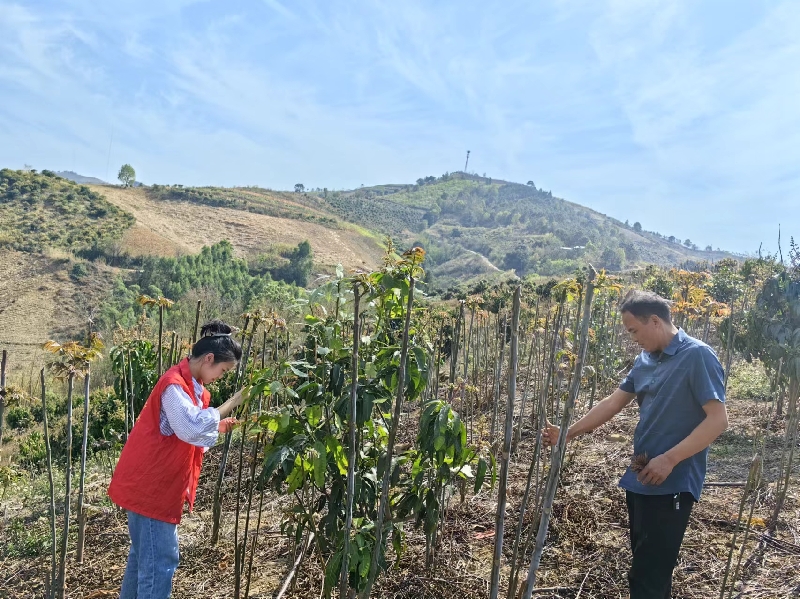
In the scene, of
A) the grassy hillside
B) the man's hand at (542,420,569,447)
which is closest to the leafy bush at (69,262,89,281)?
the grassy hillside

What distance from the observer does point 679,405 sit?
1926 mm

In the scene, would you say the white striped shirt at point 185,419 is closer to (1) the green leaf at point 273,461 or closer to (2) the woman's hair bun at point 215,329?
(2) the woman's hair bun at point 215,329

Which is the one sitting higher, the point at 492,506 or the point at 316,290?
the point at 316,290

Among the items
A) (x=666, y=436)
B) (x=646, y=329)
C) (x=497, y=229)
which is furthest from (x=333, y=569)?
(x=497, y=229)

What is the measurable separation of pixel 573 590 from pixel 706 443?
132 centimetres

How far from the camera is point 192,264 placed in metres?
34.0

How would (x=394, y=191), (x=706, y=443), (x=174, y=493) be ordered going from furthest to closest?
(x=394, y=191) < (x=174, y=493) < (x=706, y=443)

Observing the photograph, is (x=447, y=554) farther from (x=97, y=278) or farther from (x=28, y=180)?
(x=28, y=180)

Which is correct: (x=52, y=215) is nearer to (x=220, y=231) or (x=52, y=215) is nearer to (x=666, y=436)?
(x=220, y=231)

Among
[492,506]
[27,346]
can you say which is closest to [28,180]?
[27,346]

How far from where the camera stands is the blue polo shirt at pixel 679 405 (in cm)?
187

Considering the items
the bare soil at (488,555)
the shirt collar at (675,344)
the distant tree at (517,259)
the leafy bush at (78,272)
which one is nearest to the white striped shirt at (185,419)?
the bare soil at (488,555)

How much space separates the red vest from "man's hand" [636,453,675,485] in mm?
1826

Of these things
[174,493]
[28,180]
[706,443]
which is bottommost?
[174,493]
